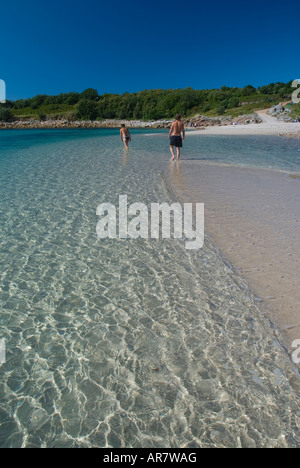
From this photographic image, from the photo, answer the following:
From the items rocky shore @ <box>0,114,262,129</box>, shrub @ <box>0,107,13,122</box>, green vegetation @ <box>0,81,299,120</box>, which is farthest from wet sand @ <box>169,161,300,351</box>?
shrub @ <box>0,107,13,122</box>

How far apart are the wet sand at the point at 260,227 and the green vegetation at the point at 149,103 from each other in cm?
4996

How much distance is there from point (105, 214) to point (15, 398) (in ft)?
15.2

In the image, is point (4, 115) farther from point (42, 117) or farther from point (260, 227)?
point (260, 227)

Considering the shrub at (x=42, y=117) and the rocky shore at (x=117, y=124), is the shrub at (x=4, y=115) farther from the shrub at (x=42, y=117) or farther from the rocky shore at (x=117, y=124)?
the shrub at (x=42, y=117)

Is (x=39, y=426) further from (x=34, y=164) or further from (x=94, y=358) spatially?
(x=34, y=164)

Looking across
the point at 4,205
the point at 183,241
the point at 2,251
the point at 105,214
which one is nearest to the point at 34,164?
the point at 4,205

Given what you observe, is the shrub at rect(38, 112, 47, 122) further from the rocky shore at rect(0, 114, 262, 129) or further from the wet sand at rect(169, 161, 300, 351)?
the wet sand at rect(169, 161, 300, 351)

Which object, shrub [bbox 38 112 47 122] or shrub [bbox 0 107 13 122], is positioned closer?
shrub [bbox 0 107 13 122]

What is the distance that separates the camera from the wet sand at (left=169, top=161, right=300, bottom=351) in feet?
11.7

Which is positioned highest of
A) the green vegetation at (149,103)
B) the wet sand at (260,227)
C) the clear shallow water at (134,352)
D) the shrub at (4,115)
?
the green vegetation at (149,103)

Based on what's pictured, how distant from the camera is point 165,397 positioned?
240 cm

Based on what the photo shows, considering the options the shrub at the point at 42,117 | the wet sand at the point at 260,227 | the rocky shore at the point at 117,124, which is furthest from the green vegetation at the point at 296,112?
the shrub at the point at 42,117

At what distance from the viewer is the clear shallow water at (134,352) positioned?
7.10ft

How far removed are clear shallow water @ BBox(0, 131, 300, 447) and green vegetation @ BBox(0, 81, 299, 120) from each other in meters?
55.8
